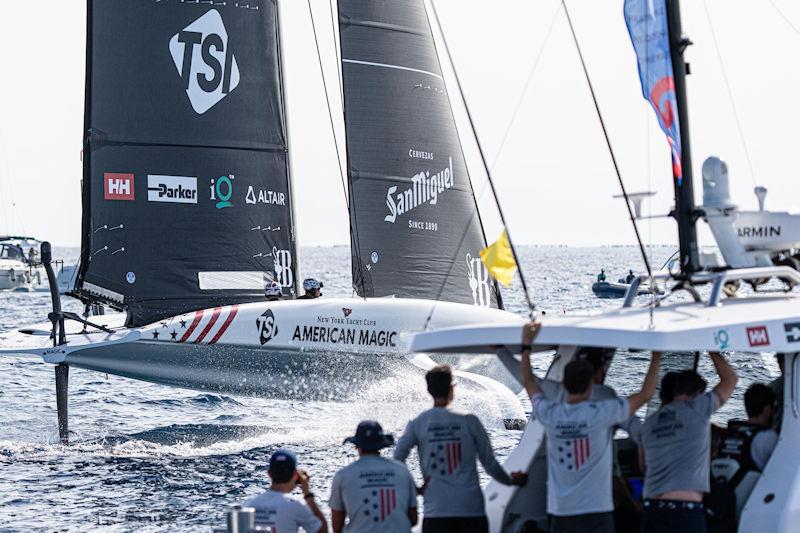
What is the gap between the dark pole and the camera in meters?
7.96

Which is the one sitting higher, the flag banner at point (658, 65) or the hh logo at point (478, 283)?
the flag banner at point (658, 65)

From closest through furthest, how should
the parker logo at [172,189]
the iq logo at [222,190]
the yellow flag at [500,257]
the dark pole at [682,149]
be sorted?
the yellow flag at [500,257]
the dark pole at [682,149]
the parker logo at [172,189]
the iq logo at [222,190]

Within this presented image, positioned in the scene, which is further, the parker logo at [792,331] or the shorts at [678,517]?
the parker logo at [792,331]

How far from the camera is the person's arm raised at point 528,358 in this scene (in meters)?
6.26

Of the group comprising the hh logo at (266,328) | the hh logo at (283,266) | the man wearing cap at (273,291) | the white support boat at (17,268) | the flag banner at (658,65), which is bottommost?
the hh logo at (266,328)

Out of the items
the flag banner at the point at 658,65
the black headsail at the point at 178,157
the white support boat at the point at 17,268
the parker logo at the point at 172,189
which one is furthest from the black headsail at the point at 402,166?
the white support boat at the point at 17,268

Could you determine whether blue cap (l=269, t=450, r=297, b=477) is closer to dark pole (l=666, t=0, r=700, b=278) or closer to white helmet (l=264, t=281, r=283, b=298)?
dark pole (l=666, t=0, r=700, b=278)

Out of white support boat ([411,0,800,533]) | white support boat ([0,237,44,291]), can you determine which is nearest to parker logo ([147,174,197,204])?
white support boat ([411,0,800,533])

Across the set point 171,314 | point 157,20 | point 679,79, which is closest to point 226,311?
point 171,314

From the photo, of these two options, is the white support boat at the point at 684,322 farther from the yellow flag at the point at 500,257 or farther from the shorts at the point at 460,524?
the yellow flag at the point at 500,257

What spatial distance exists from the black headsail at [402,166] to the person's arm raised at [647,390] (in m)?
13.5

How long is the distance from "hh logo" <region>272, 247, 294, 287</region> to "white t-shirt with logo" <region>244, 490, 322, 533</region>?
43.7 feet

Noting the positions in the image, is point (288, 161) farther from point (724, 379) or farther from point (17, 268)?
point (17, 268)

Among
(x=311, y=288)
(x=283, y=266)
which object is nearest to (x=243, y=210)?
(x=283, y=266)
